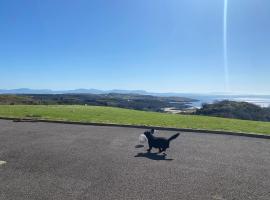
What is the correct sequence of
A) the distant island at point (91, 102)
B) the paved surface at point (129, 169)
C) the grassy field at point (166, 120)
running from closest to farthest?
the paved surface at point (129, 169) → the grassy field at point (166, 120) → the distant island at point (91, 102)

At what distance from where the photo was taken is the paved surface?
6.18m

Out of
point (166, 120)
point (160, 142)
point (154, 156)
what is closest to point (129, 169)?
point (154, 156)

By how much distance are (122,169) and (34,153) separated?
3.70 m

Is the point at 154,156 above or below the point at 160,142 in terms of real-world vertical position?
below

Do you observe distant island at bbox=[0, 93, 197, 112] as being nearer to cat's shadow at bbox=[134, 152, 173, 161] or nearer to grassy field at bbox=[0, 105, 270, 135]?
grassy field at bbox=[0, 105, 270, 135]

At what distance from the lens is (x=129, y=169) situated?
790 centimetres

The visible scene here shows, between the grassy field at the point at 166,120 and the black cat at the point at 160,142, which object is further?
the grassy field at the point at 166,120

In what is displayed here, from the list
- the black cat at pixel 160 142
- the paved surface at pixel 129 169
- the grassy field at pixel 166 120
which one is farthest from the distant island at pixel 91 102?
the black cat at pixel 160 142

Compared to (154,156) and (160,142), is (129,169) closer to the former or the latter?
(154,156)

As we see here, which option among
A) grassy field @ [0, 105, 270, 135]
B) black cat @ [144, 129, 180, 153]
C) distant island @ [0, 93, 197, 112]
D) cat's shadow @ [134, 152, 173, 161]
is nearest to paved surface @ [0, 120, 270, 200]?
cat's shadow @ [134, 152, 173, 161]

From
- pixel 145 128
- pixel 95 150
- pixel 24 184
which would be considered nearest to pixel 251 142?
pixel 145 128

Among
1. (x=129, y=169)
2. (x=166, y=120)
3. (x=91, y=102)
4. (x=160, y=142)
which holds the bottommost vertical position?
(x=91, y=102)

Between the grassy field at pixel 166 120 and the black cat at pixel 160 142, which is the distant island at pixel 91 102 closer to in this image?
the grassy field at pixel 166 120

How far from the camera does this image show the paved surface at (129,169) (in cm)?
618
